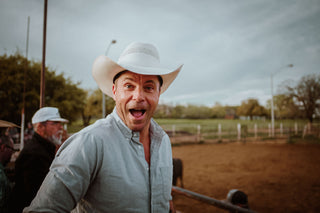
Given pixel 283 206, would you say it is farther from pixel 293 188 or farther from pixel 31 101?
pixel 31 101

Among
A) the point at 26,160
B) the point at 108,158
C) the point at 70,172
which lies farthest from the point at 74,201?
the point at 26,160

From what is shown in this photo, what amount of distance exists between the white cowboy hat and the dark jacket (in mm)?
1393

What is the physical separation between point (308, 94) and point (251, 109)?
1795 cm

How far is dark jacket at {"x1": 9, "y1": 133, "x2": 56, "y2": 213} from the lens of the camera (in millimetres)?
1922

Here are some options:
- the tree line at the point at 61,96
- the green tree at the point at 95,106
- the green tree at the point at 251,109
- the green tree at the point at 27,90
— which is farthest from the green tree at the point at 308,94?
the green tree at the point at 27,90

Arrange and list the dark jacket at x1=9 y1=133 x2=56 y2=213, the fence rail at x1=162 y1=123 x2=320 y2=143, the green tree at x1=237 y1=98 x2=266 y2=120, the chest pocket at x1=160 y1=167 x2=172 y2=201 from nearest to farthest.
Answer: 1. the chest pocket at x1=160 y1=167 x2=172 y2=201
2. the dark jacket at x1=9 y1=133 x2=56 y2=213
3. the fence rail at x1=162 y1=123 x2=320 y2=143
4. the green tree at x1=237 y1=98 x2=266 y2=120

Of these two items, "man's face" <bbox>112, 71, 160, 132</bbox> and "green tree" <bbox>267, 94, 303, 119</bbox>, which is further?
"green tree" <bbox>267, 94, 303, 119</bbox>

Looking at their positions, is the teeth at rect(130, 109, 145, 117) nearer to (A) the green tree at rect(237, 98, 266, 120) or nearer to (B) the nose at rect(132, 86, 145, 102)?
(B) the nose at rect(132, 86, 145, 102)

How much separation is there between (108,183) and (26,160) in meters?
1.69

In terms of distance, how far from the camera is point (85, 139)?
1066mm

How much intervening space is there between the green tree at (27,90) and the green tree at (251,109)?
39.1 metres

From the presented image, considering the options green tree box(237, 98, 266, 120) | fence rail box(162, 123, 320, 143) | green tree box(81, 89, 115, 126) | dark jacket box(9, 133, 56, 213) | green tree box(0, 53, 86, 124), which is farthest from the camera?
green tree box(237, 98, 266, 120)

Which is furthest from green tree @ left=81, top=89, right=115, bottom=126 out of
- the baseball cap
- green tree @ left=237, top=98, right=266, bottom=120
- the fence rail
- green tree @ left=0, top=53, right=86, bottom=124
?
green tree @ left=237, top=98, right=266, bottom=120

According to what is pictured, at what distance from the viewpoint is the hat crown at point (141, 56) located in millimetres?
1368
